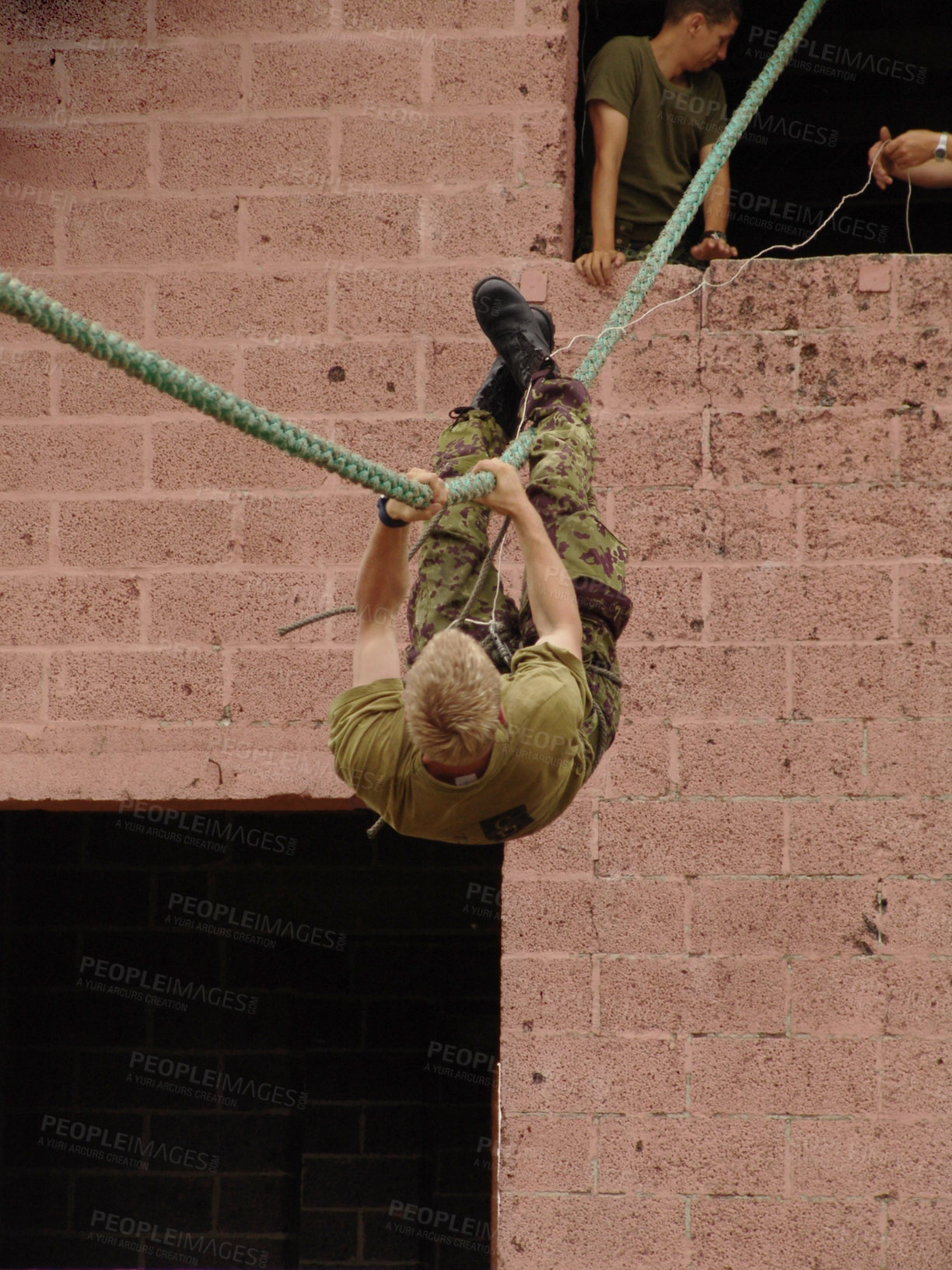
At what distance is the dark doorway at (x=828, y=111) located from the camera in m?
5.68

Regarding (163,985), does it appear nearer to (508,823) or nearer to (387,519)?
(508,823)

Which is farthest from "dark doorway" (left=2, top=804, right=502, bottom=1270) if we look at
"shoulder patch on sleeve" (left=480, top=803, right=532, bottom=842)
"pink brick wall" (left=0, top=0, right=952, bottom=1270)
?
"shoulder patch on sleeve" (left=480, top=803, right=532, bottom=842)

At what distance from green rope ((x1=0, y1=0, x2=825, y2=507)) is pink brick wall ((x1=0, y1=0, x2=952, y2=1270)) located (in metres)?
0.86

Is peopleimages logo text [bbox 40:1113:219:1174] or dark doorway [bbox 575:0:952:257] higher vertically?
dark doorway [bbox 575:0:952:257]

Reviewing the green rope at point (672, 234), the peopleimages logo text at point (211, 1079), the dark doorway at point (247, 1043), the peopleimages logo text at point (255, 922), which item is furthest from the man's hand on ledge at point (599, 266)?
the peopleimages logo text at point (211, 1079)

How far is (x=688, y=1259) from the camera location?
3.83m

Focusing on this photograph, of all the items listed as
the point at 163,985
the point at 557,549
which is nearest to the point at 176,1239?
Result: the point at 163,985

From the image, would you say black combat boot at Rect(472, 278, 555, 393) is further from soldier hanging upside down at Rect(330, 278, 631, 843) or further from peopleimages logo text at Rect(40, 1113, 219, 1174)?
peopleimages logo text at Rect(40, 1113, 219, 1174)

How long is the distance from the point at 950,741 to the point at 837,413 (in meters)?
0.98

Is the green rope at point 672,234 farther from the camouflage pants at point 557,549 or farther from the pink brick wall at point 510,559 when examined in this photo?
the pink brick wall at point 510,559

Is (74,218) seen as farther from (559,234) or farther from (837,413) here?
(837,413)

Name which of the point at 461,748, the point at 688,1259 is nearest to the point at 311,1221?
the point at 688,1259

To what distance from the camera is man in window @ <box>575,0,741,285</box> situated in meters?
4.56

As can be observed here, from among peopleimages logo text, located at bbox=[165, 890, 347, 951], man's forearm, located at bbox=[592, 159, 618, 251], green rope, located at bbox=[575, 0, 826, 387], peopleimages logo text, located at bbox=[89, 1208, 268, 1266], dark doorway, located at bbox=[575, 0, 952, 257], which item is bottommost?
peopleimages logo text, located at bbox=[89, 1208, 268, 1266]
